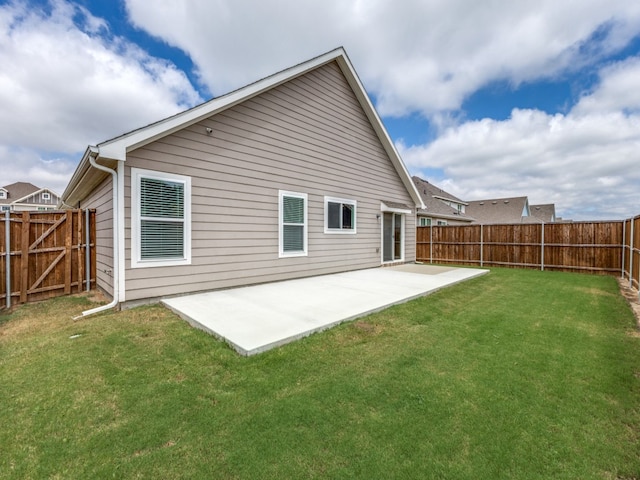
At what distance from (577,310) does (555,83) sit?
38.3 feet

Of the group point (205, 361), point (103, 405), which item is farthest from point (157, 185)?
point (103, 405)

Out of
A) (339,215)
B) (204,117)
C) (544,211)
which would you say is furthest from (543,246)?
(544,211)

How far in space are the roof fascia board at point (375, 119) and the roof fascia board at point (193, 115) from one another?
1187mm

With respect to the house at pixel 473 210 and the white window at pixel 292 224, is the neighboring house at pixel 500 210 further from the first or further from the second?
the white window at pixel 292 224

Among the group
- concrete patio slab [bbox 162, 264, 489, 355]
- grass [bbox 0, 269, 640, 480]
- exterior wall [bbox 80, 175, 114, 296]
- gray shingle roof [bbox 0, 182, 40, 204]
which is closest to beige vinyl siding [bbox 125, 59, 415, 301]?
concrete patio slab [bbox 162, 264, 489, 355]

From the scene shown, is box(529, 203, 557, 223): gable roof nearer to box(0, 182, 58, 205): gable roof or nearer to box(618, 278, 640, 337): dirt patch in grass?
box(618, 278, 640, 337): dirt patch in grass

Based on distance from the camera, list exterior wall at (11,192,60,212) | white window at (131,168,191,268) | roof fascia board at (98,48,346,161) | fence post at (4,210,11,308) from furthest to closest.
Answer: exterior wall at (11,192,60,212)
fence post at (4,210,11,308)
white window at (131,168,191,268)
roof fascia board at (98,48,346,161)

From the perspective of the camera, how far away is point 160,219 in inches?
211

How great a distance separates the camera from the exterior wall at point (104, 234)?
5652 mm

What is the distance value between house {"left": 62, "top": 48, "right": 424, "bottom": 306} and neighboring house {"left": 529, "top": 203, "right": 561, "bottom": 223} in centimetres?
3591

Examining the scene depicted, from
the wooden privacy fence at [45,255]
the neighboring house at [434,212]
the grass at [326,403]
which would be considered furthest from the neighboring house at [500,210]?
the wooden privacy fence at [45,255]

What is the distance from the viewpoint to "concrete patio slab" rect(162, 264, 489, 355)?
3725 millimetres

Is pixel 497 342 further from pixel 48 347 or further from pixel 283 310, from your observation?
pixel 48 347

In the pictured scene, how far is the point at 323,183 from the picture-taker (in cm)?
835
